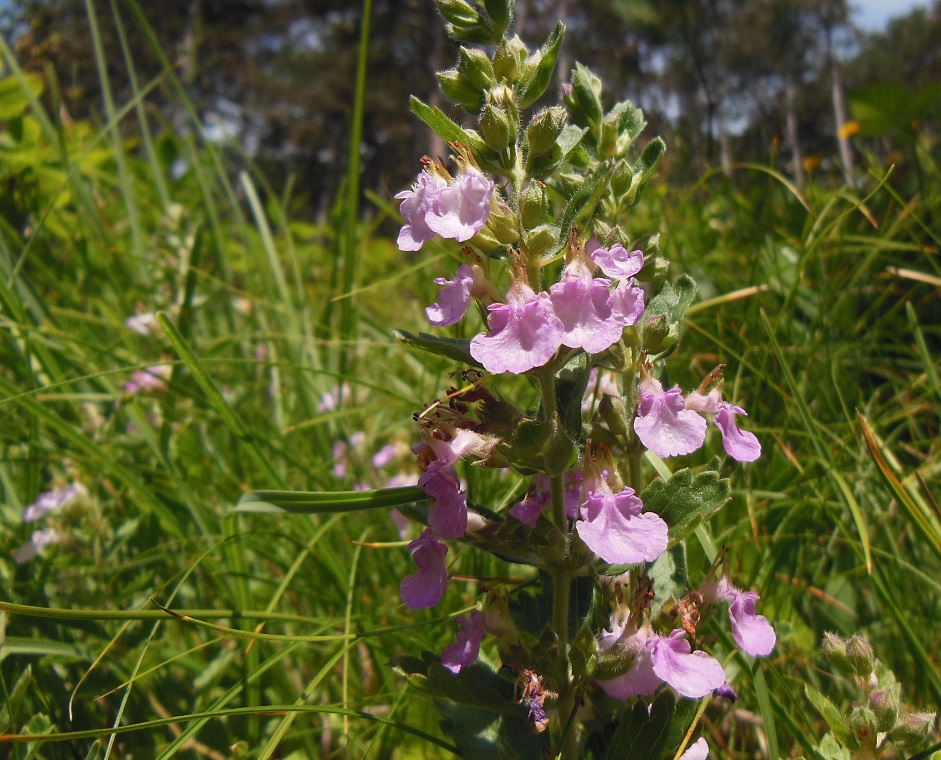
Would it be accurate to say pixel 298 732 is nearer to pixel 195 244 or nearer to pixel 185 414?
pixel 185 414

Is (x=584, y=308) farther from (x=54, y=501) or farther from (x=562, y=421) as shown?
(x=54, y=501)

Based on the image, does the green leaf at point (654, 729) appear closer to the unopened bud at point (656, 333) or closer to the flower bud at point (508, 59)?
the unopened bud at point (656, 333)

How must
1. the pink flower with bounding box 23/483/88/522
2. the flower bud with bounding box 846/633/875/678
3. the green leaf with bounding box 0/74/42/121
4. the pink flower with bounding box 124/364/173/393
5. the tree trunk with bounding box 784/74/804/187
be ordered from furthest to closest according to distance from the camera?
the tree trunk with bounding box 784/74/804/187
the green leaf with bounding box 0/74/42/121
the pink flower with bounding box 124/364/173/393
the pink flower with bounding box 23/483/88/522
the flower bud with bounding box 846/633/875/678

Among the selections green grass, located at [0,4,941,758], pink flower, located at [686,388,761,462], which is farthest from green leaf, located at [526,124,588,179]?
green grass, located at [0,4,941,758]

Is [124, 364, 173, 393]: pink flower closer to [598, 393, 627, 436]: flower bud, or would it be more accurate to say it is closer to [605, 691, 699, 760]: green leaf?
[598, 393, 627, 436]: flower bud

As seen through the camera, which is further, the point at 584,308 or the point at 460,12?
the point at 460,12

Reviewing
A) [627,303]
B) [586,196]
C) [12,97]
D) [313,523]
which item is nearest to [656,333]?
[627,303]
